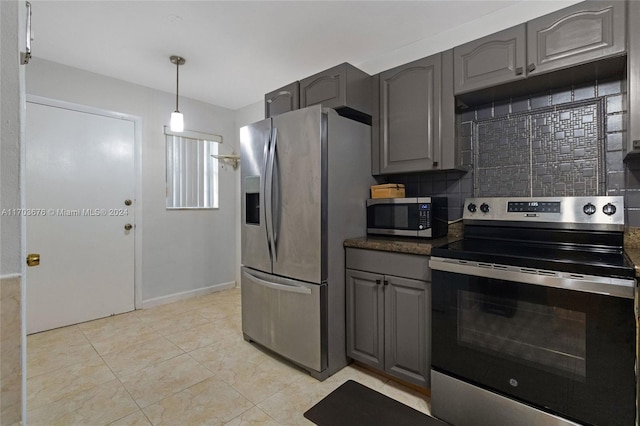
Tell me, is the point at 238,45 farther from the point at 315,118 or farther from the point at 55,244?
the point at 55,244

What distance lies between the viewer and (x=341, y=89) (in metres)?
2.25

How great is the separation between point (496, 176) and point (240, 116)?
10.9 feet

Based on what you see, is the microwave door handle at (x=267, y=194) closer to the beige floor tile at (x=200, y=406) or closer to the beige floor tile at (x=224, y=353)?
the beige floor tile at (x=224, y=353)

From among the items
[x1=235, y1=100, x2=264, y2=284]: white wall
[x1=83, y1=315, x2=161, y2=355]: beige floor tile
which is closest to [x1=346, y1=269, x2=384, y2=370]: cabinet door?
[x1=83, y1=315, x2=161, y2=355]: beige floor tile

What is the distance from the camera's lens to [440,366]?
170 cm

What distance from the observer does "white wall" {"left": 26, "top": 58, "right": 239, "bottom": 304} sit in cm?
299

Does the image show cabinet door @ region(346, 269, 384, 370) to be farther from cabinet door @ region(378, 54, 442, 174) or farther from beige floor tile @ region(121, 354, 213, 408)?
beige floor tile @ region(121, 354, 213, 408)

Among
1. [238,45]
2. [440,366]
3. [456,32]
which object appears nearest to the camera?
[440,366]

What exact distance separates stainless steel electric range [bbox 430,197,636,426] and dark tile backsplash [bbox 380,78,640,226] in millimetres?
158

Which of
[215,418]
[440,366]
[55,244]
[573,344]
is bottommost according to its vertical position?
[215,418]

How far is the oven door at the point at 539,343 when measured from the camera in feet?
4.00

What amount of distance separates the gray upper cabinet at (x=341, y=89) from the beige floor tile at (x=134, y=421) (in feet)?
7.49

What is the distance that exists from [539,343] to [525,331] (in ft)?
0.22

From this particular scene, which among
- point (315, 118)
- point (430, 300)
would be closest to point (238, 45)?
point (315, 118)
